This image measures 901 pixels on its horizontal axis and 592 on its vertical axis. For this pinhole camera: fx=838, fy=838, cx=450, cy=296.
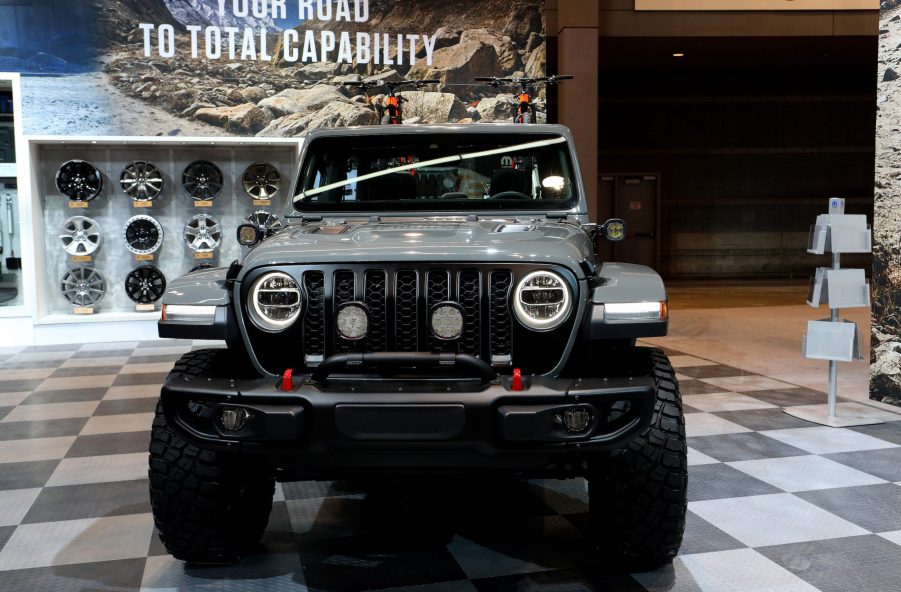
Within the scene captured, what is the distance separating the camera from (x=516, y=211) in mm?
3506

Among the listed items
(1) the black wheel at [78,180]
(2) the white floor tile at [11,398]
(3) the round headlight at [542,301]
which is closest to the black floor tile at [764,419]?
(3) the round headlight at [542,301]

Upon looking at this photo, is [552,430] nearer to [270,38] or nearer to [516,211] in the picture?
[516,211]

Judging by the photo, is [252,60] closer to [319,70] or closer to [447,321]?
[319,70]

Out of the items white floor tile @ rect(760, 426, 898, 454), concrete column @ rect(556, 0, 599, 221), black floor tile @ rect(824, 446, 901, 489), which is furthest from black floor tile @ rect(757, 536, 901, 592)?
concrete column @ rect(556, 0, 599, 221)

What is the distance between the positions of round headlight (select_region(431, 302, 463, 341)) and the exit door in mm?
14299

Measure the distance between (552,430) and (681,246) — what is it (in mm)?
15038

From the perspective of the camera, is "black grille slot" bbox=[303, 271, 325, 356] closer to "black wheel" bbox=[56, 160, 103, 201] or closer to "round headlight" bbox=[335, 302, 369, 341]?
"round headlight" bbox=[335, 302, 369, 341]

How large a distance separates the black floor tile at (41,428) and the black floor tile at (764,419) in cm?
389

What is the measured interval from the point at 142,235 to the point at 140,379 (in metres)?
2.72

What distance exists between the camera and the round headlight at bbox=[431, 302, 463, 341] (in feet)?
8.20

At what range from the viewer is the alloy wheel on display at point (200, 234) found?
8953 millimetres

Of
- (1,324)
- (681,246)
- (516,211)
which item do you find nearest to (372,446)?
(516,211)

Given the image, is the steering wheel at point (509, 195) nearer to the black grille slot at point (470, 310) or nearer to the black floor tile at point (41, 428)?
the black grille slot at point (470, 310)

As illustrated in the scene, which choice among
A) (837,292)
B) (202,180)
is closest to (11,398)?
(202,180)
